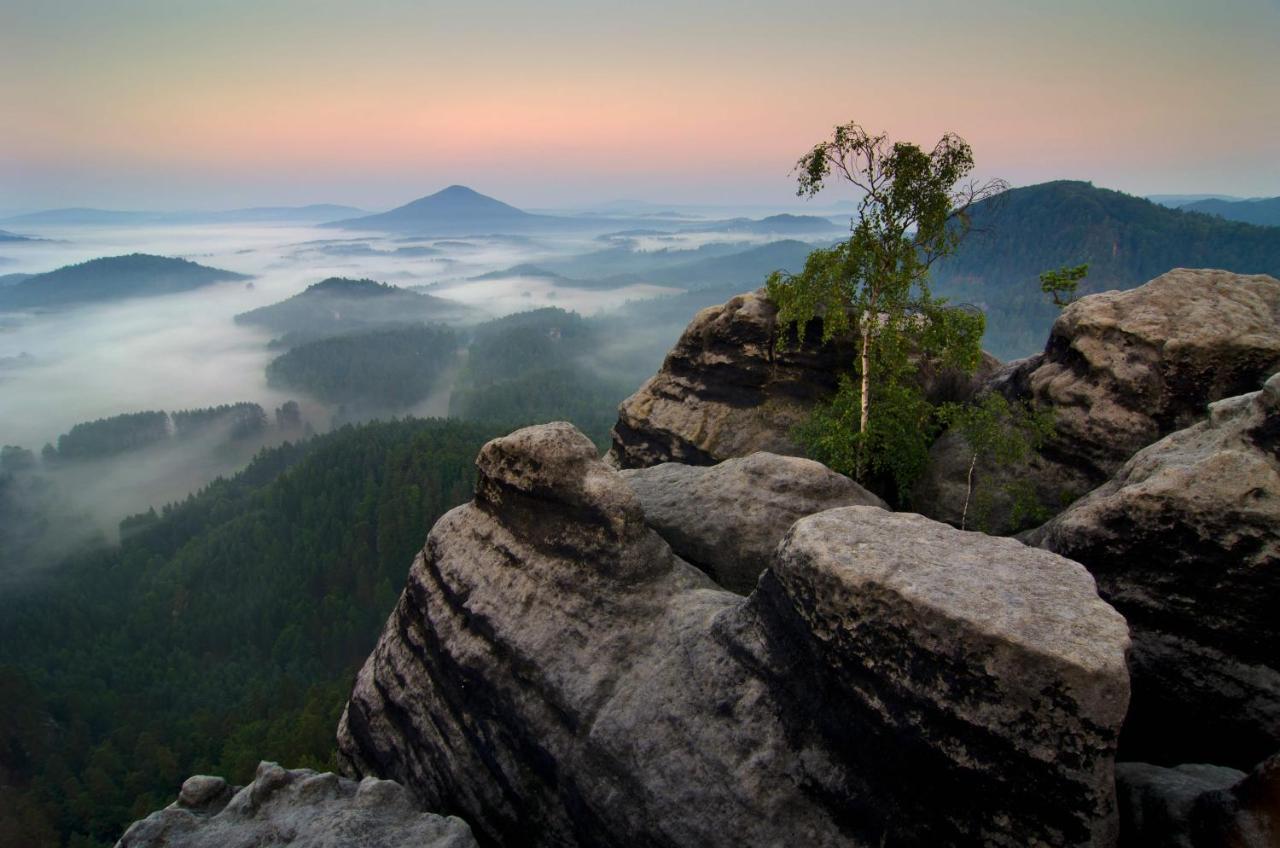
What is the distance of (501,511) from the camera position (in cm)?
2316

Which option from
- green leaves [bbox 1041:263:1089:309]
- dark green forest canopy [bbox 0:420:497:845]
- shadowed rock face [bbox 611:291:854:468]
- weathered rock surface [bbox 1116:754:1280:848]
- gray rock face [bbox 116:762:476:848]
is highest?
green leaves [bbox 1041:263:1089:309]

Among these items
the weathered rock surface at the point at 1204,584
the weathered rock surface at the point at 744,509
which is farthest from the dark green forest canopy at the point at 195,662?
the weathered rock surface at the point at 1204,584

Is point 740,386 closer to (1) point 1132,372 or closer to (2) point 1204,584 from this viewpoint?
(1) point 1132,372

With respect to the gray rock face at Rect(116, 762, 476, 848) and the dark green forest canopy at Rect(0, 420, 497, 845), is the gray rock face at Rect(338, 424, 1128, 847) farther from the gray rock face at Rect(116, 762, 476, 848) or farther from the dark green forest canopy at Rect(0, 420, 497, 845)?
the dark green forest canopy at Rect(0, 420, 497, 845)

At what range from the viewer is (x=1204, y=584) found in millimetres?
15695

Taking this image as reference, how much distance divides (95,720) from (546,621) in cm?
16779

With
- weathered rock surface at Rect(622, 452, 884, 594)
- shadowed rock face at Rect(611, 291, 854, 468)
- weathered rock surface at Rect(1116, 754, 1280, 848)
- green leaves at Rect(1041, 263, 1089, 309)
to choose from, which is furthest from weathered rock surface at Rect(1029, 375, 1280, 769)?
shadowed rock face at Rect(611, 291, 854, 468)

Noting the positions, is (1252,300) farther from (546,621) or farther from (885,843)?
(546,621)

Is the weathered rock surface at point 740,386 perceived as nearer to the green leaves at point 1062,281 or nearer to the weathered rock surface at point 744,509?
the green leaves at point 1062,281

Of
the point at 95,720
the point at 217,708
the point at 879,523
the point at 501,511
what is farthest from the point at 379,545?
the point at 879,523

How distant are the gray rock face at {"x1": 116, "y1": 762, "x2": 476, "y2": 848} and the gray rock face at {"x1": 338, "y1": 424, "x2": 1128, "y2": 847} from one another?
182 centimetres

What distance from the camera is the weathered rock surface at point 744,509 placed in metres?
23.9

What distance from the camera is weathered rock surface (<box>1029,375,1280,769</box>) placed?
15148 mm

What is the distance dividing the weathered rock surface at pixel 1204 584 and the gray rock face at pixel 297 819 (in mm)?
19060
